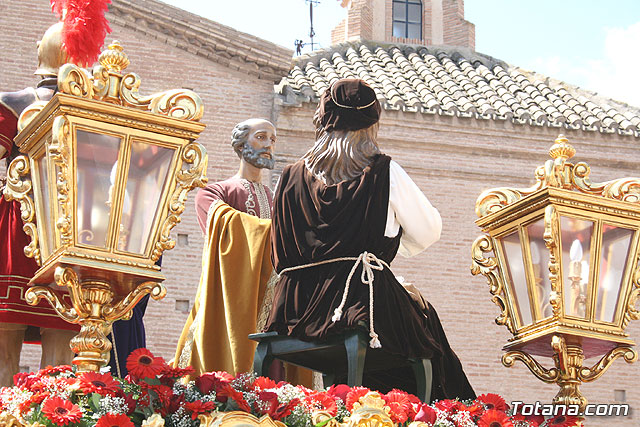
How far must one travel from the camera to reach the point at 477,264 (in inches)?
244

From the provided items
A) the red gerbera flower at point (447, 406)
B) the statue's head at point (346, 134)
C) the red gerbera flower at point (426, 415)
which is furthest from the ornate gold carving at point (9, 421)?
the statue's head at point (346, 134)

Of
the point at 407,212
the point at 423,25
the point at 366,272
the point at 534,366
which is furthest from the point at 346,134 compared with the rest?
the point at 423,25

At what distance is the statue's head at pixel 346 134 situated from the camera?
547 cm

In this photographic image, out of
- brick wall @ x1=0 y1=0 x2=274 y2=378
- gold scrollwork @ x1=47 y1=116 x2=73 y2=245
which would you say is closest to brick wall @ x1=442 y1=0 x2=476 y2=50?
brick wall @ x1=0 y1=0 x2=274 y2=378

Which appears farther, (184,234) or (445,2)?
(445,2)

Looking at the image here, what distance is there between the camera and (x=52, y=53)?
6160mm

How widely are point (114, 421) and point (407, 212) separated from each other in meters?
1.74

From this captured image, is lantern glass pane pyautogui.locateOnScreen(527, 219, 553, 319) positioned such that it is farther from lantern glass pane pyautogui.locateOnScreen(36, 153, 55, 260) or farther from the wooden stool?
lantern glass pane pyautogui.locateOnScreen(36, 153, 55, 260)

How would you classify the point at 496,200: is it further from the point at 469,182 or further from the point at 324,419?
the point at 469,182

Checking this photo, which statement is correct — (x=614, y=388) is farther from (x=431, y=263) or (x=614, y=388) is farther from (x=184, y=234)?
(x=184, y=234)

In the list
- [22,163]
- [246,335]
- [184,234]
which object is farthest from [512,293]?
[184,234]

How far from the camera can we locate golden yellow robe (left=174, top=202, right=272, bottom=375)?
6.00 meters

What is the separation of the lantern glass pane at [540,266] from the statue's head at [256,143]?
1583mm

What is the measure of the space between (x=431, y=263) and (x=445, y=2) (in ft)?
23.5
